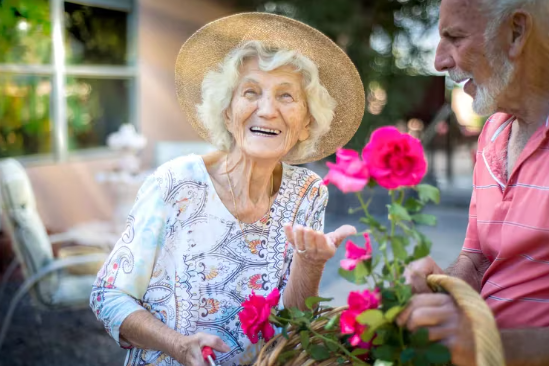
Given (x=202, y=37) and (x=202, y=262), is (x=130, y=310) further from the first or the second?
(x=202, y=37)

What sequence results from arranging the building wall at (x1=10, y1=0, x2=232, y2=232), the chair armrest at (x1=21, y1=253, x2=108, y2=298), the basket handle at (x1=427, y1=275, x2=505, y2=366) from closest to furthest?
1. the basket handle at (x1=427, y1=275, x2=505, y2=366)
2. the chair armrest at (x1=21, y1=253, x2=108, y2=298)
3. the building wall at (x1=10, y1=0, x2=232, y2=232)

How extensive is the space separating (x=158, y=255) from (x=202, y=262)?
12 centimetres

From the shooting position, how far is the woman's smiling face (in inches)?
70.6

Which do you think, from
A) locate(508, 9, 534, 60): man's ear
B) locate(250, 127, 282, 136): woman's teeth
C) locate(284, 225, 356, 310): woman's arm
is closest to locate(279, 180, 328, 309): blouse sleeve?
locate(284, 225, 356, 310): woman's arm

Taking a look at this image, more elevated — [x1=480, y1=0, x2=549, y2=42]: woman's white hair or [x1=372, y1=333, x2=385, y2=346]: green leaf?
[x1=480, y1=0, x2=549, y2=42]: woman's white hair

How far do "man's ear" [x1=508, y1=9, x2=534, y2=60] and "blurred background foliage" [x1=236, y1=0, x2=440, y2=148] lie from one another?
691 centimetres

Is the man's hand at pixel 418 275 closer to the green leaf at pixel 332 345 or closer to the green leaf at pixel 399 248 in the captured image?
the green leaf at pixel 399 248

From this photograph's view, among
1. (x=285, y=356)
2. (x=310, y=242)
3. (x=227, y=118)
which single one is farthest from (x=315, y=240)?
(x=227, y=118)

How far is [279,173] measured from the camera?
196 cm

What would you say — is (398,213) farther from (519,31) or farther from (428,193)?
(519,31)

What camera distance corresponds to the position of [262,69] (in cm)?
180

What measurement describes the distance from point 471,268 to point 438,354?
0.62 metres

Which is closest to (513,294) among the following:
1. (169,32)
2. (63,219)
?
(63,219)

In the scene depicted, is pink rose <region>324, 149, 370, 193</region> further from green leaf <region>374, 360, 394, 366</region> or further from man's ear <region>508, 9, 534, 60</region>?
man's ear <region>508, 9, 534, 60</region>
